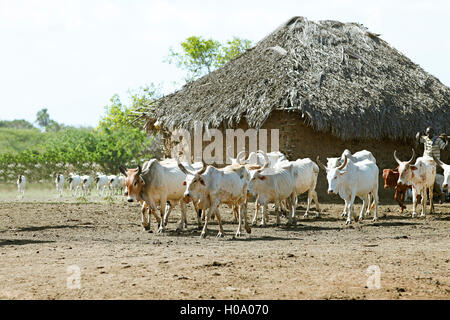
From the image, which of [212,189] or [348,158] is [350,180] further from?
[212,189]

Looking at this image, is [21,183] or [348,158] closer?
[348,158]

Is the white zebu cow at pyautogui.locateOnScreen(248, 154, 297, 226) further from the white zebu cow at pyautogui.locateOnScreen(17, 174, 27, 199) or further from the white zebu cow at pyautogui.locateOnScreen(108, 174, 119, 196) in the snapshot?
the white zebu cow at pyautogui.locateOnScreen(17, 174, 27, 199)

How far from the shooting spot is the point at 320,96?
18344 millimetres

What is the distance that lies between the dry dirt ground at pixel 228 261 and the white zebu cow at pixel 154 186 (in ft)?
1.67

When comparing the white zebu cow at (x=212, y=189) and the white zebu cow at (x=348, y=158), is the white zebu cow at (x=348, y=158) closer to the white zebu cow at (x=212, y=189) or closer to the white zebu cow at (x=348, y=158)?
the white zebu cow at (x=348, y=158)

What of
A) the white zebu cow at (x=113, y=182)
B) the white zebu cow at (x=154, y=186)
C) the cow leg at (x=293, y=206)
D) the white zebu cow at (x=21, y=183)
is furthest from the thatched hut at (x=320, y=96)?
the white zebu cow at (x=154, y=186)

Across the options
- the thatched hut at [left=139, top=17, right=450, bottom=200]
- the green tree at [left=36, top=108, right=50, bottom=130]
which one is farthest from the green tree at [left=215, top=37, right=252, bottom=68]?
the green tree at [left=36, top=108, right=50, bottom=130]

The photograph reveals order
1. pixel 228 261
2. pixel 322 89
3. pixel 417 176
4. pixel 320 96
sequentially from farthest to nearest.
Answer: pixel 322 89 < pixel 320 96 < pixel 417 176 < pixel 228 261

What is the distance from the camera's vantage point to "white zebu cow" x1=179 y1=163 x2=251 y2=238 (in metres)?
11.0

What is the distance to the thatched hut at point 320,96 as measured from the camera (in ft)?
59.2

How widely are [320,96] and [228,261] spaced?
35.1 feet

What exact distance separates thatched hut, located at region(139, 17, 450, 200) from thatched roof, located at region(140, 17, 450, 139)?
0.11 ft

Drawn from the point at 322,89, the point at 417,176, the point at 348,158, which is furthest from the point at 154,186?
the point at 322,89

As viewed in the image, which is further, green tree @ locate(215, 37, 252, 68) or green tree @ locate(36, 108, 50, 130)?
green tree @ locate(36, 108, 50, 130)
